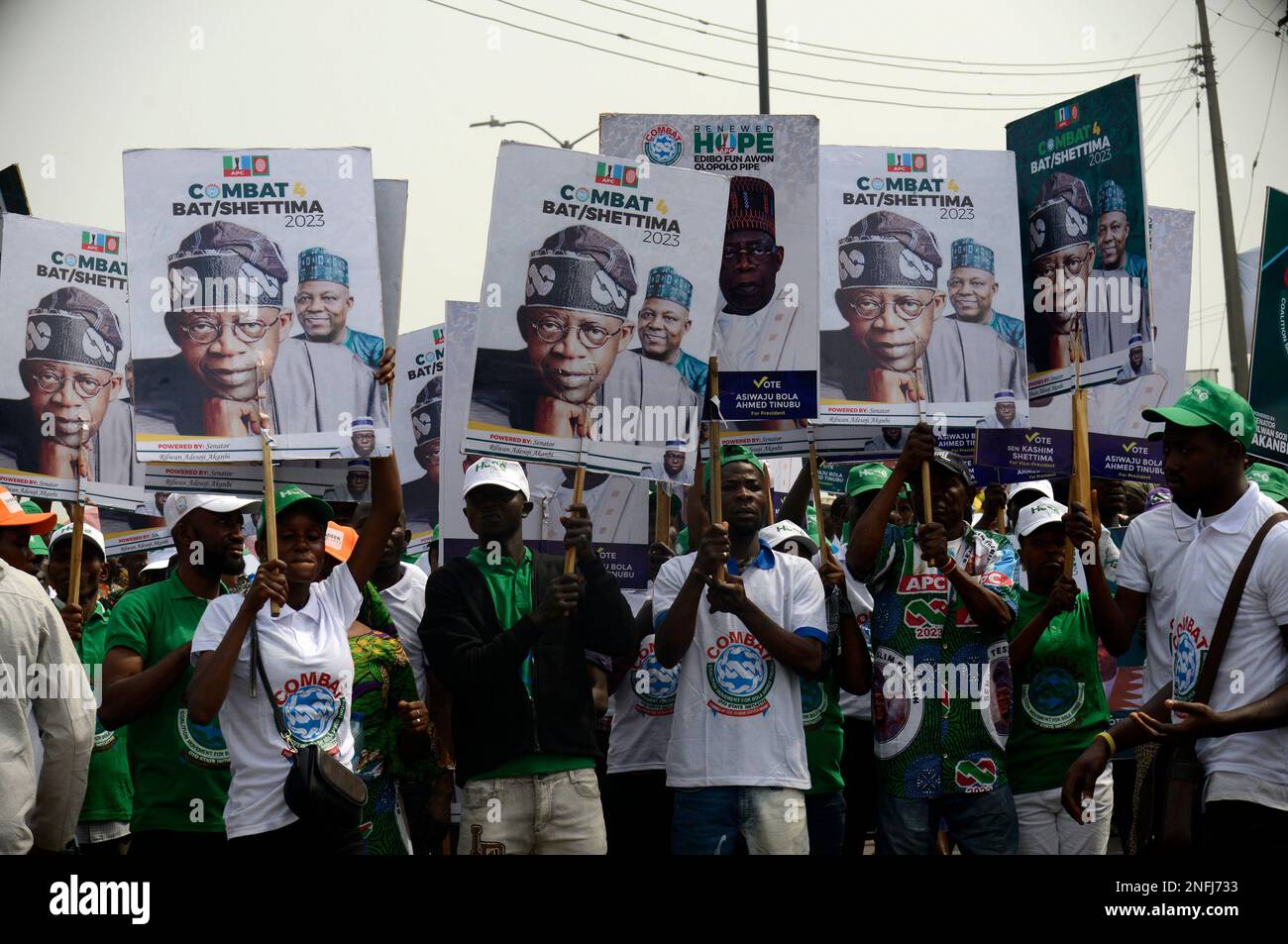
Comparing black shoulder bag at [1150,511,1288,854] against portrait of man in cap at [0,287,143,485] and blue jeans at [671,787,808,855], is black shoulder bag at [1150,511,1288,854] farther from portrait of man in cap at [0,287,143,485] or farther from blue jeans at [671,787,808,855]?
portrait of man in cap at [0,287,143,485]

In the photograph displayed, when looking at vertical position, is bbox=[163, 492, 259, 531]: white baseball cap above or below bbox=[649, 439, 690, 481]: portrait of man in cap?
below

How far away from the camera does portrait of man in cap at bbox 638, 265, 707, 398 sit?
6.64 m

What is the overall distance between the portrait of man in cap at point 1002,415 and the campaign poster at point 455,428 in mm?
2850

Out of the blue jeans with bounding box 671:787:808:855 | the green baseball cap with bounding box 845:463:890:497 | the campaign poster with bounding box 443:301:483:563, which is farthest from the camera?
the campaign poster with bounding box 443:301:483:563

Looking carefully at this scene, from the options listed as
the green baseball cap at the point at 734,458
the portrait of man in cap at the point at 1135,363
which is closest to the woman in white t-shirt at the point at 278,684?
the green baseball cap at the point at 734,458

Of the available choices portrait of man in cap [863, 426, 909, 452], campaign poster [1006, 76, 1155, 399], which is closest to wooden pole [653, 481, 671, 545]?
portrait of man in cap [863, 426, 909, 452]

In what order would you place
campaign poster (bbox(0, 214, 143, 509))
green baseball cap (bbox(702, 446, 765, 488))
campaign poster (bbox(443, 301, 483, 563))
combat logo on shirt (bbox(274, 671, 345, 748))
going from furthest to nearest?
campaign poster (bbox(443, 301, 483, 563))
campaign poster (bbox(0, 214, 143, 509))
green baseball cap (bbox(702, 446, 765, 488))
combat logo on shirt (bbox(274, 671, 345, 748))

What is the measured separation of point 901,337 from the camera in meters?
7.21

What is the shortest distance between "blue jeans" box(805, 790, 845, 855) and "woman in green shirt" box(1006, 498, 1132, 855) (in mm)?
792

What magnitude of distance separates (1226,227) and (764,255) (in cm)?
1671

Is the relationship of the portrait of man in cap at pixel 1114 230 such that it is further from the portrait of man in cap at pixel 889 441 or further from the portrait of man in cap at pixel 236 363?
the portrait of man in cap at pixel 236 363

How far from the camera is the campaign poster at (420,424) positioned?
9797 millimetres

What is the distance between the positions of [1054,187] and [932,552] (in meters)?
2.02

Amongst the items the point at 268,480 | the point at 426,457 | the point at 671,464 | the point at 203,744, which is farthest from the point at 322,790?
the point at 426,457
